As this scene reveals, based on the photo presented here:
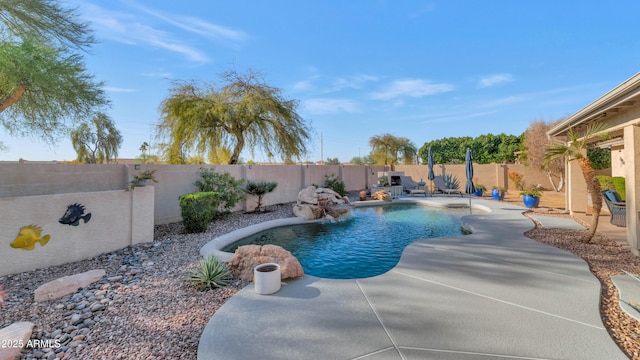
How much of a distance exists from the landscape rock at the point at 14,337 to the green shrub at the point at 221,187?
19.1ft

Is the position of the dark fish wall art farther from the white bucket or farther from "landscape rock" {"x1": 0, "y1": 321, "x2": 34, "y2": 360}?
the white bucket

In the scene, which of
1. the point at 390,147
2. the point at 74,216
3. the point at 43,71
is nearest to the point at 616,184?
the point at 74,216

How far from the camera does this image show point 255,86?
41.0 feet

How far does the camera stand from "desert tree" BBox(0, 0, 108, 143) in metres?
4.68

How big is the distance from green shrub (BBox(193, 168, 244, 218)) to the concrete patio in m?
5.85

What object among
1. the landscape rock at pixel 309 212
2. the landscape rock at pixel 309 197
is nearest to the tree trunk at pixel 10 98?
the landscape rock at pixel 309 212

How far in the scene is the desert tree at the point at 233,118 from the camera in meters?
11.5

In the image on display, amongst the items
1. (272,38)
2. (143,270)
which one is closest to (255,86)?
(272,38)

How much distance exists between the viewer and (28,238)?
14.3ft

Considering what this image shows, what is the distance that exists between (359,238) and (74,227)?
6210mm

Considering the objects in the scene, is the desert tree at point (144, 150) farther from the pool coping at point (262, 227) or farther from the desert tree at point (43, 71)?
the pool coping at point (262, 227)

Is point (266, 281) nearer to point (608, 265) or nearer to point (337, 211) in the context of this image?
point (608, 265)

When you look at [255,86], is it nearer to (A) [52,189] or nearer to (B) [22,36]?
(B) [22,36]

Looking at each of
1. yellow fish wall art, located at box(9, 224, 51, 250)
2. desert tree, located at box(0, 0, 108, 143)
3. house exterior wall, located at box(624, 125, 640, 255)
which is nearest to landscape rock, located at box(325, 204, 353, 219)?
house exterior wall, located at box(624, 125, 640, 255)
